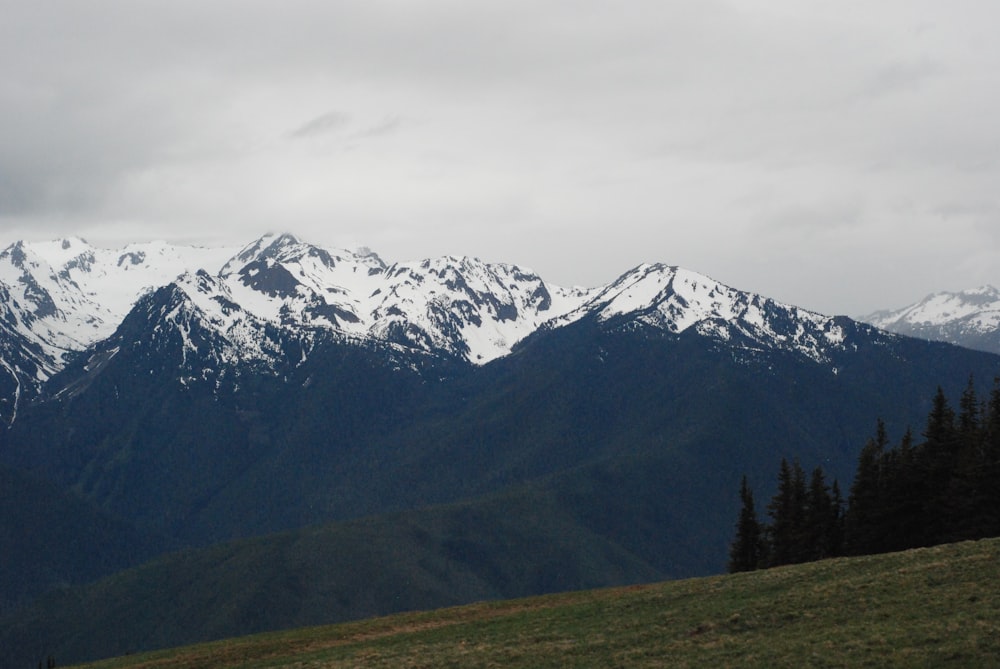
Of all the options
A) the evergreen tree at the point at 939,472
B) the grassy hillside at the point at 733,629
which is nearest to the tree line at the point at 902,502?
the evergreen tree at the point at 939,472

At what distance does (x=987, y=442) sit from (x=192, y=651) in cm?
6650

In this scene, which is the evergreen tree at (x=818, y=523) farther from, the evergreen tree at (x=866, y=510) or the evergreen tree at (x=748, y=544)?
the evergreen tree at (x=748, y=544)

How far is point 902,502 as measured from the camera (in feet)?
340

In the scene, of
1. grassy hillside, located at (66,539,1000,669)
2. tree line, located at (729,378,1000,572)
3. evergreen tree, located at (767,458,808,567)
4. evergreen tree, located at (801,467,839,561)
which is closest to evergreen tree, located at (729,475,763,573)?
tree line, located at (729,378,1000,572)

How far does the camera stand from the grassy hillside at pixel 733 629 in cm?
5328

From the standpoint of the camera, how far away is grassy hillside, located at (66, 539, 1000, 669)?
53.3m

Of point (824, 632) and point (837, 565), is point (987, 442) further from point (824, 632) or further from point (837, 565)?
point (824, 632)

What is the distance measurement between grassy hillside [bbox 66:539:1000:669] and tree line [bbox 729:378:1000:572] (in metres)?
24.8

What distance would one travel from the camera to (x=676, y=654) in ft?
189

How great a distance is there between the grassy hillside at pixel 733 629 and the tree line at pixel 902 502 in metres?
24.8

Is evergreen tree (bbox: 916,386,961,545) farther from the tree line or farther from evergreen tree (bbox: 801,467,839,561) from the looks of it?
evergreen tree (bbox: 801,467,839,561)

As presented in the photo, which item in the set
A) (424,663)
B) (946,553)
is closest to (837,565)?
(946,553)

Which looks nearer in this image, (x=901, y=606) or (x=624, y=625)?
(x=901, y=606)

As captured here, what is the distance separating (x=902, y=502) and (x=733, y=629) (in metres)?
48.1
